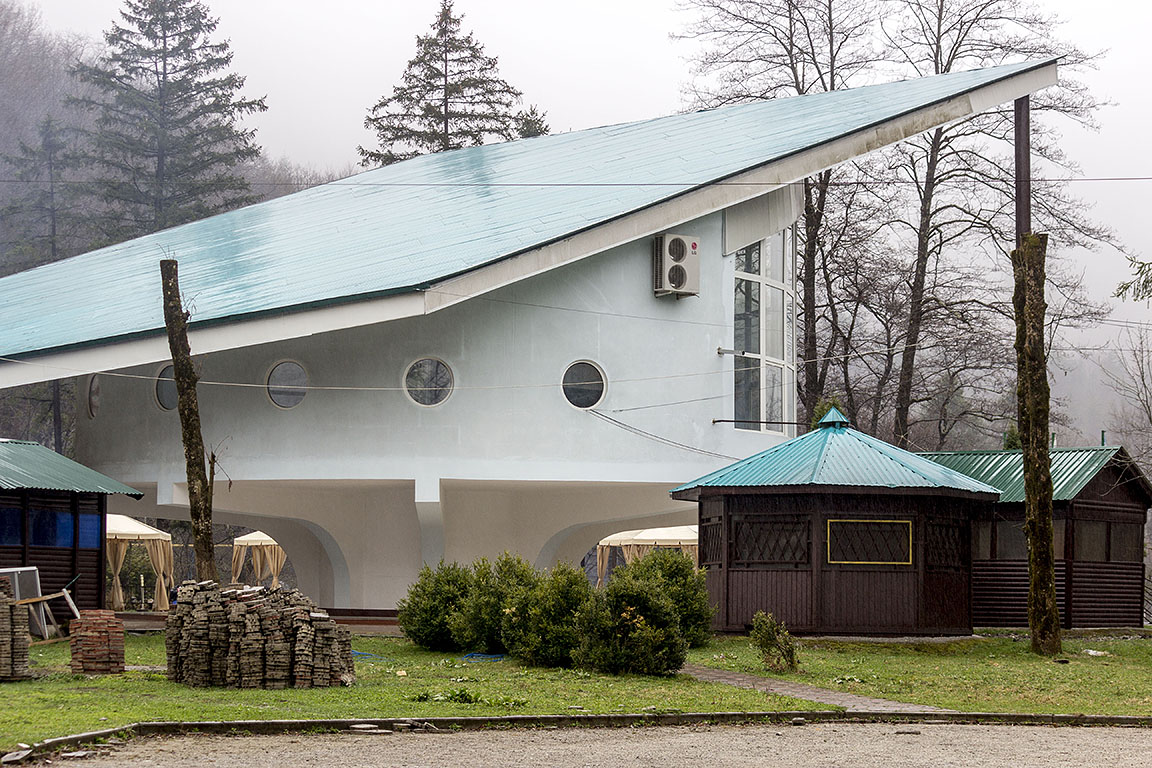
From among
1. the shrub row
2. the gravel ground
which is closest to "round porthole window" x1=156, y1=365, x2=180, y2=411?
the shrub row

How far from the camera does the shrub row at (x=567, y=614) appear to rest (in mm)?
16406

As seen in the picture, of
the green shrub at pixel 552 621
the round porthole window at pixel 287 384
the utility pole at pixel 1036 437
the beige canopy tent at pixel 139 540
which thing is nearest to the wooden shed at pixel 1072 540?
the utility pole at pixel 1036 437

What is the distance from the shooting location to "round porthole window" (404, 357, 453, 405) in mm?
24656

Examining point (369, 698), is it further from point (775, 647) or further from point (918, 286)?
point (918, 286)

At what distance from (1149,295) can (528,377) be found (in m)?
11.4

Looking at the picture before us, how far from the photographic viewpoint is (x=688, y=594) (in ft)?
65.5

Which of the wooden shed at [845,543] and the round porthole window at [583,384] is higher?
the round porthole window at [583,384]

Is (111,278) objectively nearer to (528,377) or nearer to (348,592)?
(348,592)

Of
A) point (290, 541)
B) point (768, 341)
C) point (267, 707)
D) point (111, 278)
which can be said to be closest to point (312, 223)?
point (111, 278)

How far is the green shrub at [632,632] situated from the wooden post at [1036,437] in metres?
6.43

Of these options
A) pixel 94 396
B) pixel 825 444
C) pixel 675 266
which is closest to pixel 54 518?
pixel 94 396

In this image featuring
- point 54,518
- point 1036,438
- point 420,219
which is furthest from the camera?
point 420,219

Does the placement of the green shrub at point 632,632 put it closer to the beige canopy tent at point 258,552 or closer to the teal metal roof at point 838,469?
the teal metal roof at point 838,469

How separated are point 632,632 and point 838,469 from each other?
20.7 feet
